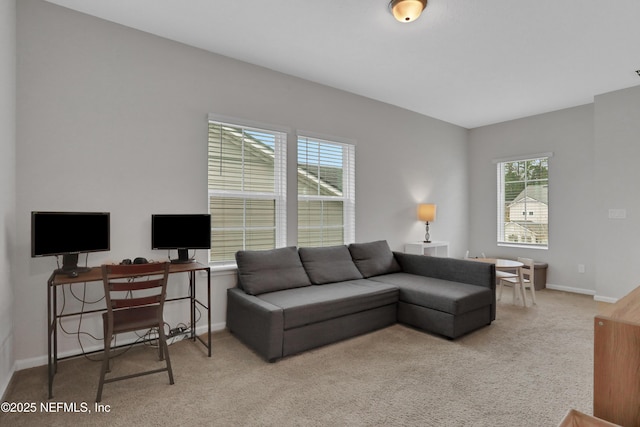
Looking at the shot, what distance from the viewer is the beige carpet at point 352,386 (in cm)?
198

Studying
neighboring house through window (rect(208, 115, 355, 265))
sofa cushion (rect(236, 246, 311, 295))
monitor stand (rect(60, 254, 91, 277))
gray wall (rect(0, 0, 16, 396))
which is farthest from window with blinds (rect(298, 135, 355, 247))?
gray wall (rect(0, 0, 16, 396))

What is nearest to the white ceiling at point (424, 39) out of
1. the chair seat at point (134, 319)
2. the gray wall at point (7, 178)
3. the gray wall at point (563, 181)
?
the gray wall at point (7, 178)

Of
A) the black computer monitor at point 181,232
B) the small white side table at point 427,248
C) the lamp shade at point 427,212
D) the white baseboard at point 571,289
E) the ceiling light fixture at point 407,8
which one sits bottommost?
the white baseboard at point 571,289

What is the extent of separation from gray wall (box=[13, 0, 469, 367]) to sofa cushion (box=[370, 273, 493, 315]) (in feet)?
4.75

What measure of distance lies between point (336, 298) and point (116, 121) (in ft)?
8.22

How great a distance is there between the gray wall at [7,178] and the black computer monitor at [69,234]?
0.19 m

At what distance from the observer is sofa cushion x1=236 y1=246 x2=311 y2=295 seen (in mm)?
3232

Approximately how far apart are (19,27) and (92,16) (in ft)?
1.71

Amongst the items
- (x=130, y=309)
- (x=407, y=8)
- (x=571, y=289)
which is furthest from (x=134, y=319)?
(x=571, y=289)

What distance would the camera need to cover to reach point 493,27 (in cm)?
291

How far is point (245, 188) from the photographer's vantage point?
367cm

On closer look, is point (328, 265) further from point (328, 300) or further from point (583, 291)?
point (583, 291)

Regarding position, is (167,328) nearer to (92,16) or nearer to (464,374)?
(464,374)

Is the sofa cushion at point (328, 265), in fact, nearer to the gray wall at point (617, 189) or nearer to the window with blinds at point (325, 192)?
the window with blinds at point (325, 192)
